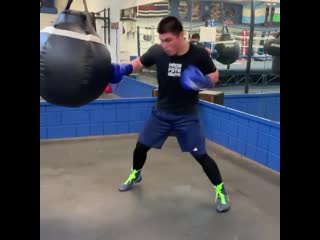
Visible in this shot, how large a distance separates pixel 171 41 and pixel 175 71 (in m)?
0.22

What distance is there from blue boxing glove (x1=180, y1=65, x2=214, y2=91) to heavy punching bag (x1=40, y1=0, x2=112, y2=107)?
607 mm

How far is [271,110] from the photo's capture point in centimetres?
516

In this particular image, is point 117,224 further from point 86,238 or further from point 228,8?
point 228,8

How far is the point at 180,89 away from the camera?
253 cm

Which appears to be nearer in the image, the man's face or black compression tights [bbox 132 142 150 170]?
the man's face

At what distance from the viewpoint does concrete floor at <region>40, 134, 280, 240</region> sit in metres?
2.30

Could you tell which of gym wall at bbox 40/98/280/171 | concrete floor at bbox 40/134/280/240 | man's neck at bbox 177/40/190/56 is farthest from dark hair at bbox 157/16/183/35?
gym wall at bbox 40/98/280/171

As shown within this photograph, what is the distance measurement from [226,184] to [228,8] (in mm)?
4178

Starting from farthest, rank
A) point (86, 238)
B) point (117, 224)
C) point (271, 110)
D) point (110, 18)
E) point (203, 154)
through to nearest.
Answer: point (110, 18), point (271, 110), point (203, 154), point (117, 224), point (86, 238)

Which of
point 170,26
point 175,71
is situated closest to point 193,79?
point 175,71

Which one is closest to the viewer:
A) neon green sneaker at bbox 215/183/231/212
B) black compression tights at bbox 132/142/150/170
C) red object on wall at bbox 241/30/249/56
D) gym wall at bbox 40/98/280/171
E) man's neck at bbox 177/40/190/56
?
man's neck at bbox 177/40/190/56

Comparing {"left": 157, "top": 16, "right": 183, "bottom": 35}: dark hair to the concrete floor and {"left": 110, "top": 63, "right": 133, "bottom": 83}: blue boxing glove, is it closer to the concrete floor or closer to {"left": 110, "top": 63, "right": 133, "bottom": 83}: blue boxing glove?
{"left": 110, "top": 63, "right": 133, "bottom": 83}: blue boxing glove
